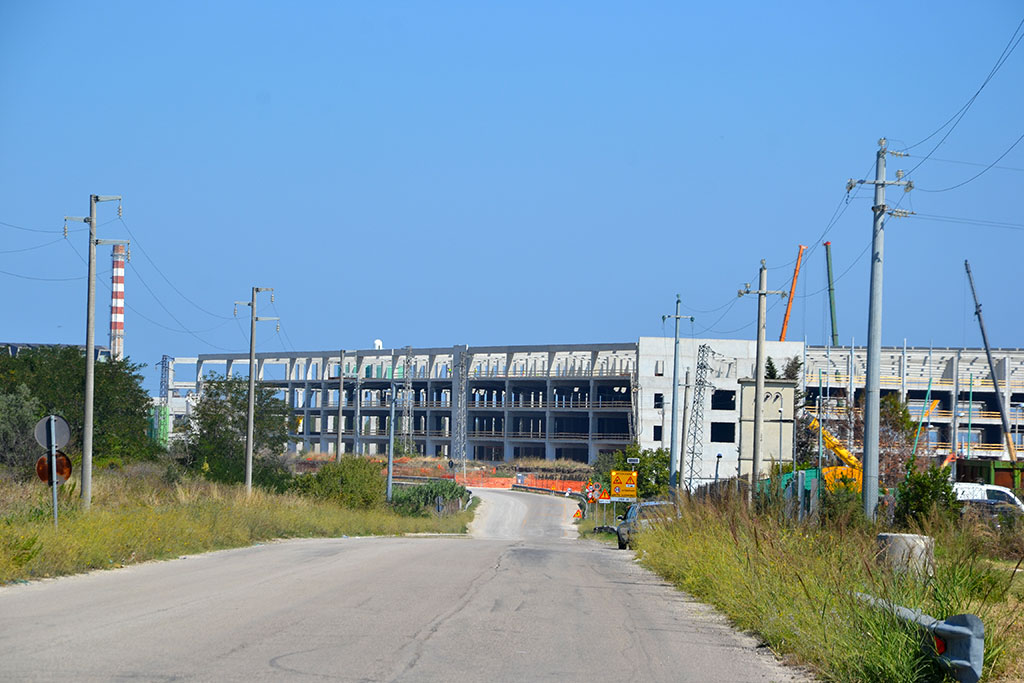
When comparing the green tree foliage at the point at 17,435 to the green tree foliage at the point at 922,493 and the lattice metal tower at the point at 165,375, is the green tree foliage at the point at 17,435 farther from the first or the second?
the lattice metal tower at the point at 165,375

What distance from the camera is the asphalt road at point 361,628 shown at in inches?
370

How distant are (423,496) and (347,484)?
12.7 metres

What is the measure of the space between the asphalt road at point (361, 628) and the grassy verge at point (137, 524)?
2.28 ft

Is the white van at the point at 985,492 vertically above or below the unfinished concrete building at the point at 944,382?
below

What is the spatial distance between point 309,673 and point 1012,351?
10100 cm

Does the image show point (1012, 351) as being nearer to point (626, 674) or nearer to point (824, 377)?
point (824, 377)

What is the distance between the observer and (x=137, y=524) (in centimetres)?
2320

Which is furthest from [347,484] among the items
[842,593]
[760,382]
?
[842,593]

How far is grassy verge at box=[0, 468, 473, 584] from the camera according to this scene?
17797 millimetres

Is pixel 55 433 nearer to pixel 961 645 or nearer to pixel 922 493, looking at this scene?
pixel 961 645

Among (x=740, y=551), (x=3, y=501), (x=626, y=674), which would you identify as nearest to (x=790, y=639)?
(x=626, y=674)

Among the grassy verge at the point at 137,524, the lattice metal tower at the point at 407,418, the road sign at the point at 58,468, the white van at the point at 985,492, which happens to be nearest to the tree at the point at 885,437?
the white van at the point at 985,492

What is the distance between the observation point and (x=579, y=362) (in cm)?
10412

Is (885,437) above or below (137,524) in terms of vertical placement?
above
